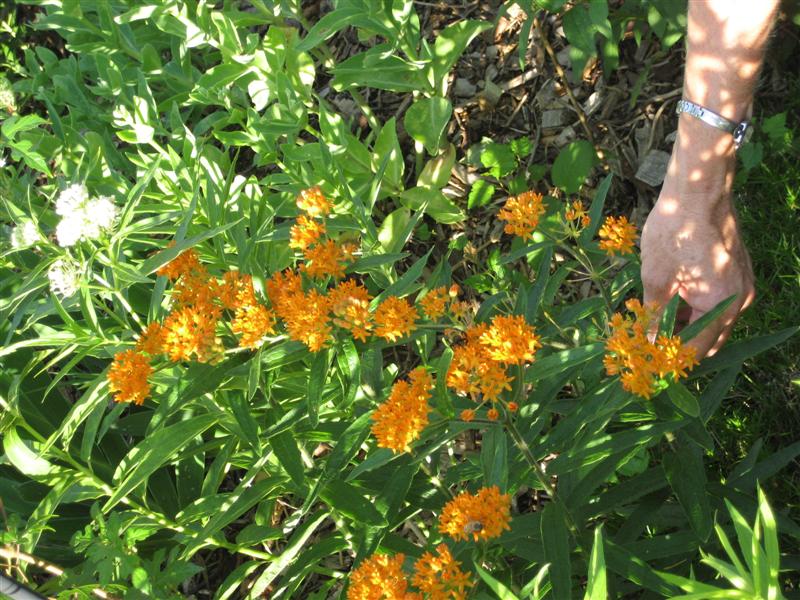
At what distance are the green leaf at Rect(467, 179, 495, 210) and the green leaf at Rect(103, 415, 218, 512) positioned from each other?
4.70ft

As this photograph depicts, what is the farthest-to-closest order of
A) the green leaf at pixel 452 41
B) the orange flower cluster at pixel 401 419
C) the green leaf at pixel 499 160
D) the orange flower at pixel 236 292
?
the green leaf at pixel 499 160 < the green leaf at pixel 452 41 < the orange flower at pixel 236 292 < the orange flower cluster at pixel 401 419

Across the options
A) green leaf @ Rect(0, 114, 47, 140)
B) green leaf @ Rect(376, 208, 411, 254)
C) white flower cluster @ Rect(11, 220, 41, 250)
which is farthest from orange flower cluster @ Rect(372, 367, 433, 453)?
green leaf @ Rect(0, 114, 47, 140)

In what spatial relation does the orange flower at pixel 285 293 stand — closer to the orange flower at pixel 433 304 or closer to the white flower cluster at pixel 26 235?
the orange flower at pixel 433 304

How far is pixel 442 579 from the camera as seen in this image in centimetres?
Answer: 160

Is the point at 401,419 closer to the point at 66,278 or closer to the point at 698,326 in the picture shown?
the point at 698,326

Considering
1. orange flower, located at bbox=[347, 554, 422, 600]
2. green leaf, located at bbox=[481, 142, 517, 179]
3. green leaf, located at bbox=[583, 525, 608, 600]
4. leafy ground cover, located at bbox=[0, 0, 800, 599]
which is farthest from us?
green leaf, located at bbox=[481, 142, 517, 179]

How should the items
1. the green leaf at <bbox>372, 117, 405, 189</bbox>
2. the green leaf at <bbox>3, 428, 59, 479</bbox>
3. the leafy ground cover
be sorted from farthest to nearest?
the green leaf at <bbox>372, 117, 405, 189</bbox> < the green leaf at <bbox>3, 428, 59, 479</bbox> < the leafy ground cover

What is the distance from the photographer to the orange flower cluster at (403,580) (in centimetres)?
155

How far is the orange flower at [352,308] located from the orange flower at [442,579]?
1.54 ft

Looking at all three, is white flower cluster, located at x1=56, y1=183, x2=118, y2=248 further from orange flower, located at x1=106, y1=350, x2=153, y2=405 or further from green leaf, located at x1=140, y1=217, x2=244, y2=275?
orange flower, located at x1=106, y1=350, x2=153, y2=405

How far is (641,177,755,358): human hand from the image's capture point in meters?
1.91

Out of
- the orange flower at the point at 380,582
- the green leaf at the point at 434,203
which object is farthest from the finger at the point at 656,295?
the green leaf at the point at 434,203

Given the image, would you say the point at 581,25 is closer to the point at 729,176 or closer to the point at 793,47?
the point at 793,47

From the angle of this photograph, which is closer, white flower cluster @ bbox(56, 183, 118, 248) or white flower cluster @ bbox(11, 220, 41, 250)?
white flower cluster @ bbox(56, 183, 118, 248)
